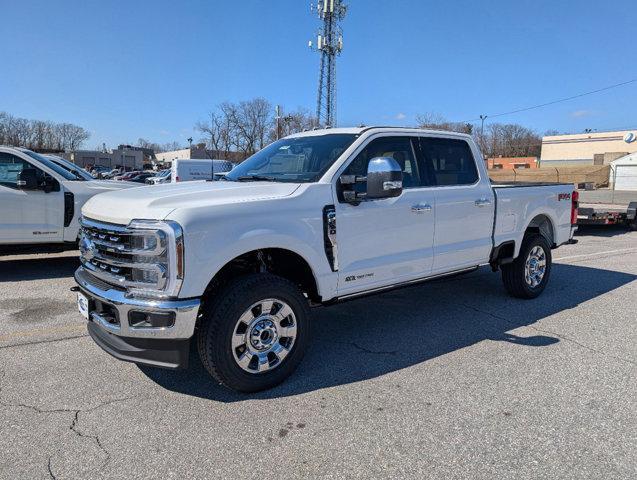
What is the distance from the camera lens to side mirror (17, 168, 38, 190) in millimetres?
7117

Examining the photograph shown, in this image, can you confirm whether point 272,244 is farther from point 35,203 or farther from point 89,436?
point 35,203

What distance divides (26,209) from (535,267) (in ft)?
23.4

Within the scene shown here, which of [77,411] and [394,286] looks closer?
[77,411]

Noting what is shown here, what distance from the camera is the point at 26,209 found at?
7141 mm

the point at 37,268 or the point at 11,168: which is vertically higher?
the point at 11,168

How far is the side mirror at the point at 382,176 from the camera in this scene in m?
3.81

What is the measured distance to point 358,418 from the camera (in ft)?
10.5

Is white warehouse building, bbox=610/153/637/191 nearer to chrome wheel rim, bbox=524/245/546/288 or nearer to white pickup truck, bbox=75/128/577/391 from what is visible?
chrome wheel rim, bbox=524/245/546/288

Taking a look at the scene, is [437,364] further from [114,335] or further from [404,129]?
[114,335]

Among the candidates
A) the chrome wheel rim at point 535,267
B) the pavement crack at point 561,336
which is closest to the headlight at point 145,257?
the pavement crack at point 561,336

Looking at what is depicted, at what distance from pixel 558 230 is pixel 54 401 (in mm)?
6038

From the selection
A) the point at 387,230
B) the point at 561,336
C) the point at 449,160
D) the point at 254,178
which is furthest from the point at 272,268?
the point at 561,336

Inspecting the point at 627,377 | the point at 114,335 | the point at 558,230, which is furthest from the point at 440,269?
the point at 114,335

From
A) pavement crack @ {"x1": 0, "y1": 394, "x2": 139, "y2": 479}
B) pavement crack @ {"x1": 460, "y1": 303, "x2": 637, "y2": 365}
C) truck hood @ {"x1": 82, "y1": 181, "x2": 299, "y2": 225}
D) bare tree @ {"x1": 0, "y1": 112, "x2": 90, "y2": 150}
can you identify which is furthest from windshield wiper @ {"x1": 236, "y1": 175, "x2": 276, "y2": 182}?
bare tree @ {"x1": 0, "y1": 112, "x2": 90, "y2": 150}
